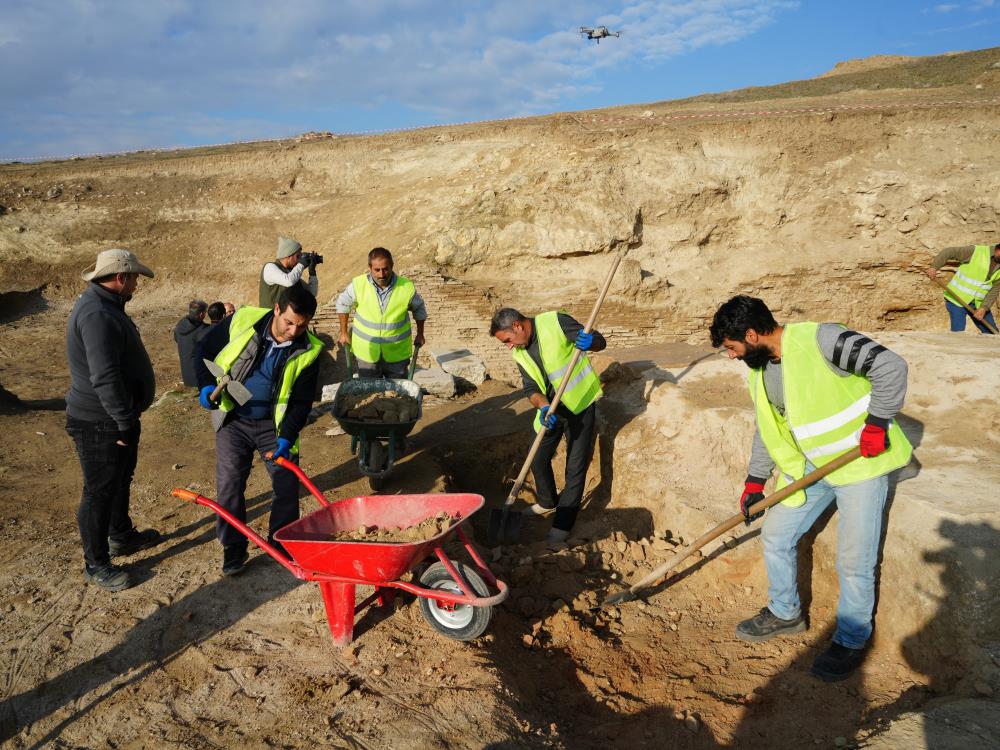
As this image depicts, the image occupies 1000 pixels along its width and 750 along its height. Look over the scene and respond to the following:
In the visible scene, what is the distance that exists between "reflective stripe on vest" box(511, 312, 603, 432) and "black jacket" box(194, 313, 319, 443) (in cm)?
160

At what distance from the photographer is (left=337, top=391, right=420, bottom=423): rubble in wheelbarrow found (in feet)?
18.6

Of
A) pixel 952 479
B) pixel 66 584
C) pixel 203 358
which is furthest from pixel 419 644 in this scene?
pixel 952 479

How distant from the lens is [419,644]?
11.8 feet

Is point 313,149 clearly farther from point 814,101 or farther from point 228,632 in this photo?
point 228,632

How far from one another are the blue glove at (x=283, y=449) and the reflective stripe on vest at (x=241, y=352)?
0.35 feet

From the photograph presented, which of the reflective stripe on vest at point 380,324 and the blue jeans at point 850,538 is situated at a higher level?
the reflective stripe on vest at point 380,324

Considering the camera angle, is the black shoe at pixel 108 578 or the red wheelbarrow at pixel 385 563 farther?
the black shoe at pixel 108 578

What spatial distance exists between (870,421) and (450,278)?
8.50 m

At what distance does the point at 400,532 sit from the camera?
149 inches

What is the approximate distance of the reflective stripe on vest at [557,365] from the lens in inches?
193

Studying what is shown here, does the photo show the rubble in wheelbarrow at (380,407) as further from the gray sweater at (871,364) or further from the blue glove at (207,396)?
the gray sweater at (871,364)

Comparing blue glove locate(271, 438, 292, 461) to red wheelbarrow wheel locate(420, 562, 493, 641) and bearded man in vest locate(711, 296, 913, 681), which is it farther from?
bearded man in vest locate(711, 296, 913, 681)

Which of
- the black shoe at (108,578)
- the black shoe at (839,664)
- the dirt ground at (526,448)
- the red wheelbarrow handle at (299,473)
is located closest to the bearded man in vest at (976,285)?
the dirt ground at (526,448)

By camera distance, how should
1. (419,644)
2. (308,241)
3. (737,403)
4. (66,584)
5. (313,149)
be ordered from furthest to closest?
(313,149), (308,241), (737,403), (66,584), (419,644)
